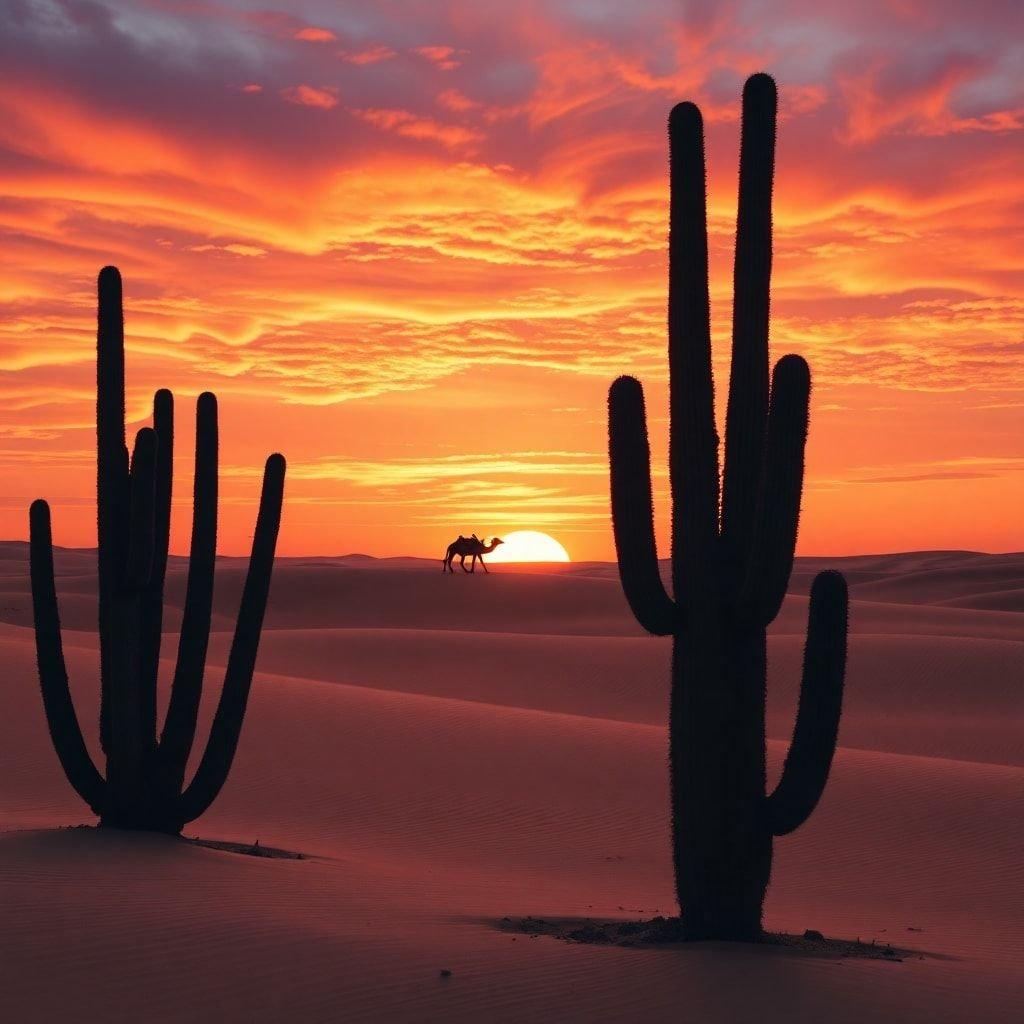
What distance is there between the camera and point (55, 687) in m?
12.8

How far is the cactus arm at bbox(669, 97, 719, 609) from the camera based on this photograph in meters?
9.27

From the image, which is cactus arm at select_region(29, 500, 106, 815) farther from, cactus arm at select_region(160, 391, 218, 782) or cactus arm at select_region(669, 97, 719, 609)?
cactus arm at select_region(669, 97, 719, 609)

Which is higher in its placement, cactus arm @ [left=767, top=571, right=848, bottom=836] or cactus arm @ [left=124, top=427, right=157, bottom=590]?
cactus arm @ [left=124, top=427, right=157, bottom=590]

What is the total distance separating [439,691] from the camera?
29172 millimetres

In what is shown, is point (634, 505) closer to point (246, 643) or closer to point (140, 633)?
point (246, 643)

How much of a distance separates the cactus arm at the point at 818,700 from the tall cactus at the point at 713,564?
0.06ft

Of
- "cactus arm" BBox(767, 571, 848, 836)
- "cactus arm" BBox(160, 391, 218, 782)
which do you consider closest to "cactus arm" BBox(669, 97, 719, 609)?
"cactus arm" BBox(767, 571, 848, 836)

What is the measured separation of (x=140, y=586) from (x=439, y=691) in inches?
688

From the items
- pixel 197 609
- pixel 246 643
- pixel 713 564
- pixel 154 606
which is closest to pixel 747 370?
pixel 713 564

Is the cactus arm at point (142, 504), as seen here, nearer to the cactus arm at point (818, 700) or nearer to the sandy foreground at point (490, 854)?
the sandy foreground at point (490, 854)

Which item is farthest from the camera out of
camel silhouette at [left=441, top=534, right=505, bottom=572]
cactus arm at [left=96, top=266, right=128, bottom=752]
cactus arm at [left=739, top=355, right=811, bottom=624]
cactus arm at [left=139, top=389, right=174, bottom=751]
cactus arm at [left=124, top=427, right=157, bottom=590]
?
camel silhouette at [left=441, top=534, right=505, bottom=572]

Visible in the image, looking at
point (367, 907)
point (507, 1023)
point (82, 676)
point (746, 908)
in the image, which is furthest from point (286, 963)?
point (82, 676)

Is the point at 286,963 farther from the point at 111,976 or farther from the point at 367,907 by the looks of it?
the point at 367,907

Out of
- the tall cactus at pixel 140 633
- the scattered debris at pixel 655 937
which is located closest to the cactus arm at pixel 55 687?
the tall cactus at pixel 140 633
